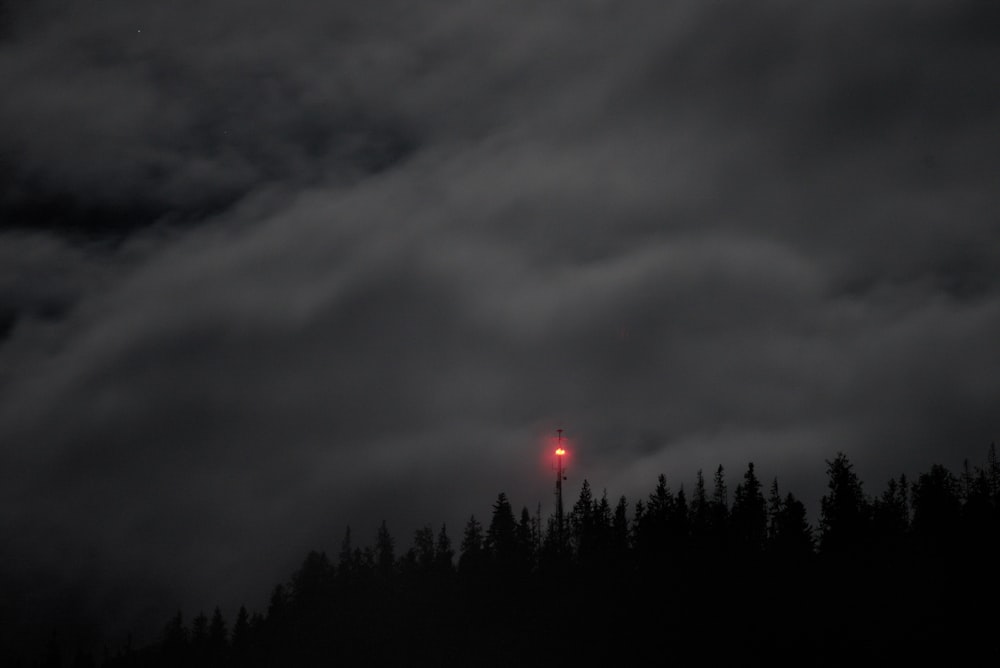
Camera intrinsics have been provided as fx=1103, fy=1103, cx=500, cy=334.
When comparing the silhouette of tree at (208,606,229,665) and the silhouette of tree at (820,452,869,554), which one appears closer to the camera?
the silhouette of tree at (820,452,869,554)

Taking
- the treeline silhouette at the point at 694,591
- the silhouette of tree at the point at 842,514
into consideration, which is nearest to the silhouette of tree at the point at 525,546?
the treeline silhouette at the point at 694,591

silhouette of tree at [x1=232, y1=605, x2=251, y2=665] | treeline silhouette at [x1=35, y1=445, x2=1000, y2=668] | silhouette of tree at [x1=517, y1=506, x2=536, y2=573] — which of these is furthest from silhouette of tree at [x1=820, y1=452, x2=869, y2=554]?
silhouette of tree at [x1=232, y1=605, x2=251, y2=665]

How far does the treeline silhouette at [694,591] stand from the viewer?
95188mm

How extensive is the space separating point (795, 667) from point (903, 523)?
36975 mm

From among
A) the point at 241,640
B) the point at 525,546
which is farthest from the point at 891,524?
the point at 241,640

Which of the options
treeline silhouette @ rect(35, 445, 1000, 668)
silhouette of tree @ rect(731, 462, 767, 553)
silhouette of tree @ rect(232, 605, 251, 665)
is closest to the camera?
treeline silhouette @ rect(35, 445, 1000, 668)

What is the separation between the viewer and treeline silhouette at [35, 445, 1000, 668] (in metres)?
95.2

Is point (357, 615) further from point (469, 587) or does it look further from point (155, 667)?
point (155, 667)

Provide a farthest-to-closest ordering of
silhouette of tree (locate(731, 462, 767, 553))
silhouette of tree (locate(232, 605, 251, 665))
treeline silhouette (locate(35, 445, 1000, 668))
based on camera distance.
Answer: silhouette of tree (locate(232, 605, 251, 665)), silhouette of tree (locate(731, 462, 767, 553)), treeline silhouette (locate(35, 445, 1000, 668))

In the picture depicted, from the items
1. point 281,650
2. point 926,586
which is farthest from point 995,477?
point 281,650

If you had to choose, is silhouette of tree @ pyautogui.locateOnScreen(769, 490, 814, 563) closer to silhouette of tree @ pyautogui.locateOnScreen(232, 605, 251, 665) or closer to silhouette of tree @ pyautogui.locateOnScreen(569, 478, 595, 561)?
silhouette of tree @ pyautogui.locateOnScreen(569, 478, 595, 561)

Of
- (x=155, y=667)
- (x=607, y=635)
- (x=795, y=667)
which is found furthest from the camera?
(x=155, y=667)

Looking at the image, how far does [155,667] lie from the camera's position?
198750 millimetres

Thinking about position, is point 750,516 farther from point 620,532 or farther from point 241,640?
point 241,640
